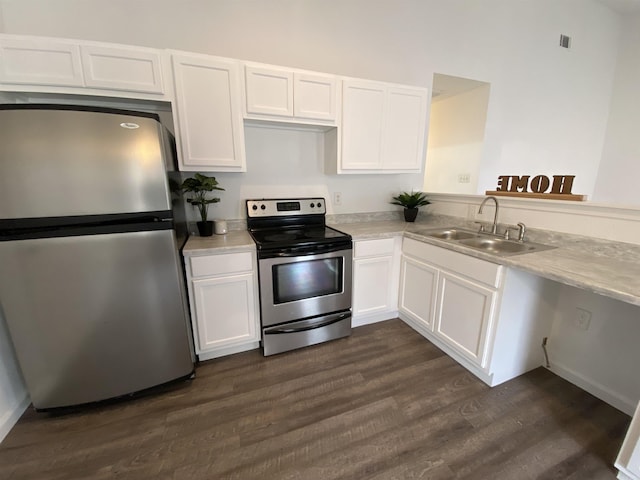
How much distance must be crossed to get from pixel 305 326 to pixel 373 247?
89 centimetres

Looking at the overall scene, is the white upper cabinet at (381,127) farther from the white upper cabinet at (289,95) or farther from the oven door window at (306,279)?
the oven door window at (306,279)

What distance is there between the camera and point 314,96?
2098 mm

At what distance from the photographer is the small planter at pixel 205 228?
6.89 ft

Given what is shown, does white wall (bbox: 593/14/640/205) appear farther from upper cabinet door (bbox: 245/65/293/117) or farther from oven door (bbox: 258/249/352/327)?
upper cabinet door (bbox: 245/65/293/117)

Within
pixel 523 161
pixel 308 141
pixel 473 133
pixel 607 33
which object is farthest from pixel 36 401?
pixel 607 33

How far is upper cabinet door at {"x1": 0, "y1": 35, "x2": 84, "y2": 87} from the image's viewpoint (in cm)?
149

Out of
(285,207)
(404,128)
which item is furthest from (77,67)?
(404,128)

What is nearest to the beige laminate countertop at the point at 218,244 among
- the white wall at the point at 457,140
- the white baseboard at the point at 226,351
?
the white baseboard at the point at 226,351

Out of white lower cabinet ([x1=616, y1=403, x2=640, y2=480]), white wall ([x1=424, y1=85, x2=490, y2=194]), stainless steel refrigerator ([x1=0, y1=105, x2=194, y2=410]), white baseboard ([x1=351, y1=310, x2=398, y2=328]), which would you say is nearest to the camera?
white lower cabinet ([x1=616, y1=403, x2=640, y2=480])

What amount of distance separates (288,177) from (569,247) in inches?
87.5

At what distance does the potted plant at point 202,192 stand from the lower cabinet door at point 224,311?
48 centimetres

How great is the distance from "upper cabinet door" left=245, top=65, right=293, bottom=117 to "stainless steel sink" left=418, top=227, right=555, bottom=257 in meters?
1.58

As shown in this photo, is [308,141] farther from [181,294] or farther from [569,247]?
[569,247]

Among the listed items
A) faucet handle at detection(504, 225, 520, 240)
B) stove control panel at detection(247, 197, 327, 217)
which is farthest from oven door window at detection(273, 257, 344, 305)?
faucet handle at detection(504, 225, 520, 240)
